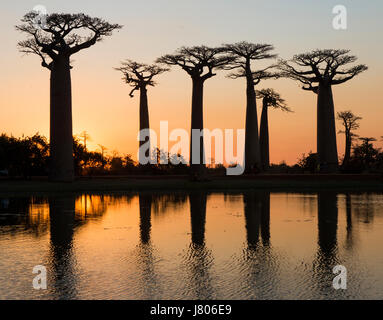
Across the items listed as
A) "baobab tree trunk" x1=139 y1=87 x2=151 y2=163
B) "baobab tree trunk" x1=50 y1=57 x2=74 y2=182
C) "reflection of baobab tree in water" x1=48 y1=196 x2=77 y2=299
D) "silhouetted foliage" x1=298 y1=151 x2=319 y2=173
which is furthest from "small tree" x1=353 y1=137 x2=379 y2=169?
"reflection of baobab tree in water" x1=48 y1=196 x2=77 y2=299

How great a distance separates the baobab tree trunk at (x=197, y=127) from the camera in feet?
129

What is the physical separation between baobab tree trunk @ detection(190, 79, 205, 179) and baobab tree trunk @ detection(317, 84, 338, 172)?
1169 cm

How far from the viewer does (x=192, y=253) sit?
9688 mm

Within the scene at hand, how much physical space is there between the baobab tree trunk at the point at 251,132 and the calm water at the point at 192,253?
2841cm

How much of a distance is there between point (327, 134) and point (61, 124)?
22845 mm

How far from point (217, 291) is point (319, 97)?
41.7 m

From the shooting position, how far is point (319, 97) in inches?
1828

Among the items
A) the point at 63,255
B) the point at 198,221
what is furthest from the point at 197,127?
the point at 63,255

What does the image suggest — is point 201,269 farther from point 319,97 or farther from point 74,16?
point 319,97

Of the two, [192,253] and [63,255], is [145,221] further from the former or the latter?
[63,255]

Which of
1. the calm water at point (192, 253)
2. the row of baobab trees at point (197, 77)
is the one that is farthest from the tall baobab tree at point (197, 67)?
the calm water at point (192, 253)

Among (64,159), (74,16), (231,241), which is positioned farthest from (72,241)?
(74,16)

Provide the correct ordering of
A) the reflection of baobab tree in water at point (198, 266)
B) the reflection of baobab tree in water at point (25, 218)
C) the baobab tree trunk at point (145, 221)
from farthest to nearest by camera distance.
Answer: the reflection of baobab tree in water at point (25, 218) → the baobab tree trunk at point (145, 221) → the reflection of baobab tree in water at point (198, 266)

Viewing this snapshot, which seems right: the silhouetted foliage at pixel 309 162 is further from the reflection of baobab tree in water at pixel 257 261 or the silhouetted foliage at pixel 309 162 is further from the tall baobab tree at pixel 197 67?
the reflection of baobab tree in water at pixel 257 261
